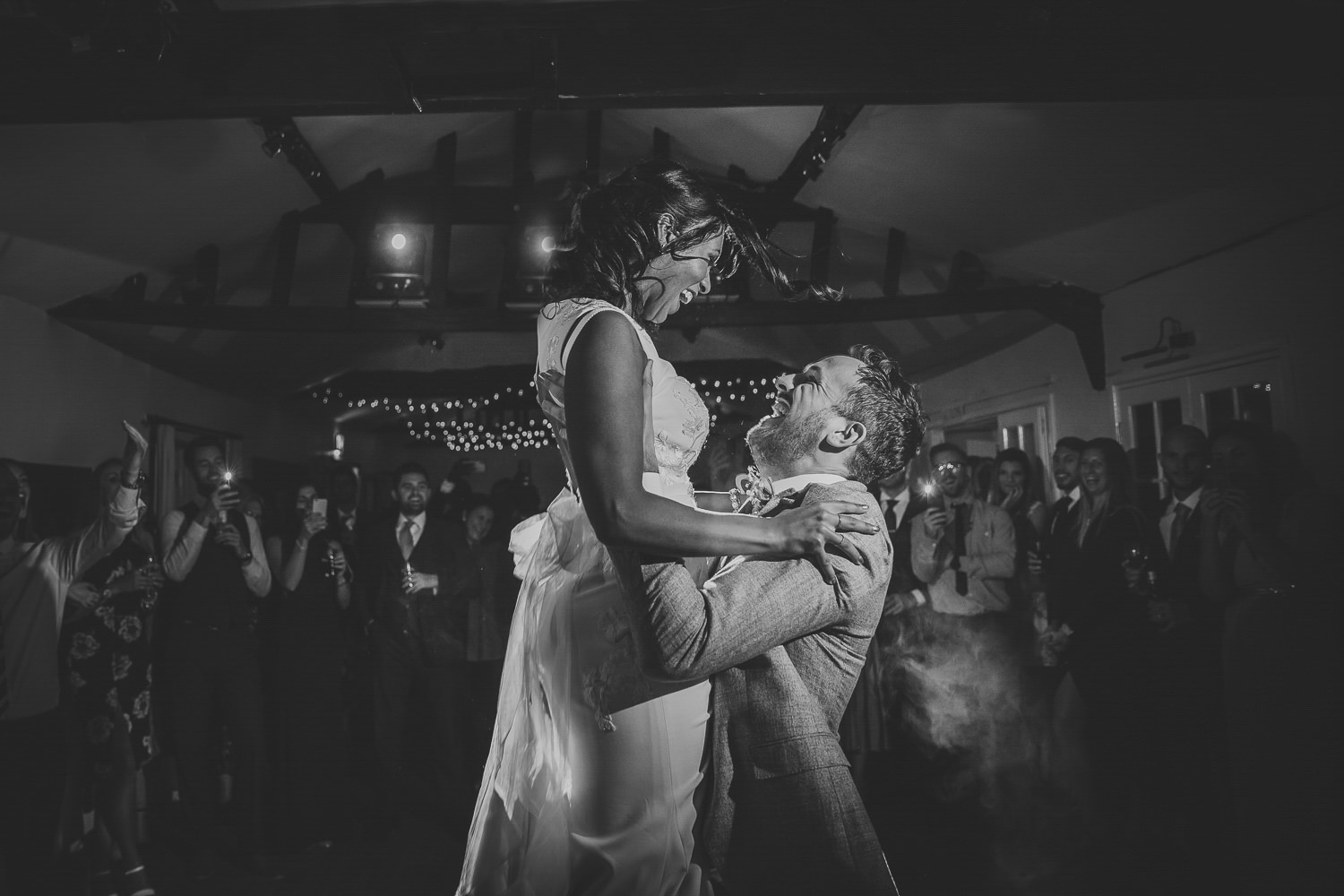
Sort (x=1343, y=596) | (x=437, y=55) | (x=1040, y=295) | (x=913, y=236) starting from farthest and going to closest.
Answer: (x=913, y=236)
(x=1040, y=295)
(x=437, y=55)
(x=1343, y=596)

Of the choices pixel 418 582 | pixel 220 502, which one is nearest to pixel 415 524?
pixel 418 582

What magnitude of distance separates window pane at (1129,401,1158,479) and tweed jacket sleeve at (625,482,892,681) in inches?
201

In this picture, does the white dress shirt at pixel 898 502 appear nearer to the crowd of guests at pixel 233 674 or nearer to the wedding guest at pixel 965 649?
the wedding guest at pixel 965 649

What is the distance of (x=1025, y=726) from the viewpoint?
434 centimetres

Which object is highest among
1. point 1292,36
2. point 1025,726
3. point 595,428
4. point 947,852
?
point 1292,36

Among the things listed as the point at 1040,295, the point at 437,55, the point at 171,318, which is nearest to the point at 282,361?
the point at 171,318

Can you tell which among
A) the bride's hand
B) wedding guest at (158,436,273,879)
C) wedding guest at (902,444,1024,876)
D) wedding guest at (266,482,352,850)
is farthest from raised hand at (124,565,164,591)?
wedding guest at (902,444,1024,876)

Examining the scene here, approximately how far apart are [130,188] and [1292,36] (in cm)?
573

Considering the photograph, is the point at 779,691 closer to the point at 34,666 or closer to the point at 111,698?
the point at 34,666

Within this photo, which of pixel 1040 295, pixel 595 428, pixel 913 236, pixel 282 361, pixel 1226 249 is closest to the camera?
pixel 595 428

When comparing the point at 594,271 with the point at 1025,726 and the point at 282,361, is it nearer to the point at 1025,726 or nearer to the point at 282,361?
the point at 1025,726

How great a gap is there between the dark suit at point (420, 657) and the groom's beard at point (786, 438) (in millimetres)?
3391

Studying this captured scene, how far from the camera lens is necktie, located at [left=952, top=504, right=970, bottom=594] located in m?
4.47

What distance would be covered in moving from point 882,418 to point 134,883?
361 centimetres
